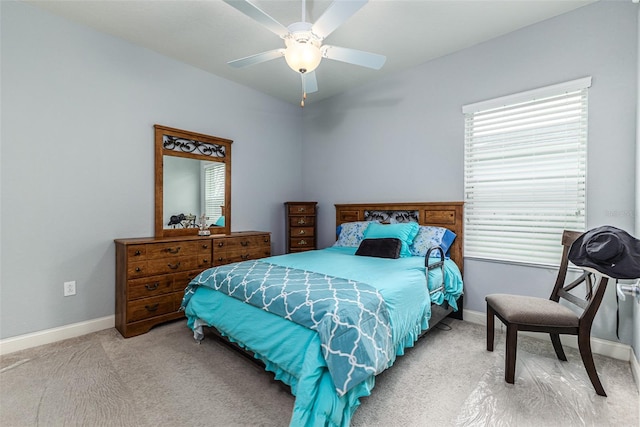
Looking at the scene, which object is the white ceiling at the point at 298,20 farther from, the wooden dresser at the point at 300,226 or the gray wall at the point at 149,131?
the wooden dresser at the point at 300,226

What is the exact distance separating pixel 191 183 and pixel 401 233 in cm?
253

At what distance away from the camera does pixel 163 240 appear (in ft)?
9.39

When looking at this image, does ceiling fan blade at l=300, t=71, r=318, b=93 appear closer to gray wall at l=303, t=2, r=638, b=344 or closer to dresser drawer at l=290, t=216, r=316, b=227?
gray wall at l=303, t=2, r=638, b=344

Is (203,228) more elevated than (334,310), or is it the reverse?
(203,228)

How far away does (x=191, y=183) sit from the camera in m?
3.46

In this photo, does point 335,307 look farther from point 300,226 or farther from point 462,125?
point 300,226

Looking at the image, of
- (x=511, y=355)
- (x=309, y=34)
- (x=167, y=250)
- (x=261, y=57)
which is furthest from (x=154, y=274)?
(x=511, y=355)

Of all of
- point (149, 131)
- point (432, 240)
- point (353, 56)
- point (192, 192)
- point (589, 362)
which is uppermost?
point (353, 56)

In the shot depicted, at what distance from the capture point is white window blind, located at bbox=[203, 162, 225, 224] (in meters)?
3.58

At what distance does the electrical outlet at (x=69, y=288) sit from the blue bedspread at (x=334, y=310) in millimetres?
1558

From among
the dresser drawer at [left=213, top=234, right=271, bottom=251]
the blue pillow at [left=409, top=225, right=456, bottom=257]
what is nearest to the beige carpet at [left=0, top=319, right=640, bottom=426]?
the blue pillow at [left=409, top=225, right=456, bottom=257]

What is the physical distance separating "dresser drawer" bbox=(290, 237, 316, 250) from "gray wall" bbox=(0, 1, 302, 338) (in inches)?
72.4

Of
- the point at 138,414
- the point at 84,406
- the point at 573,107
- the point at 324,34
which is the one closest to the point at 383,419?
the point at 138,414

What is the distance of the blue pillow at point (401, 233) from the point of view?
3057mm
